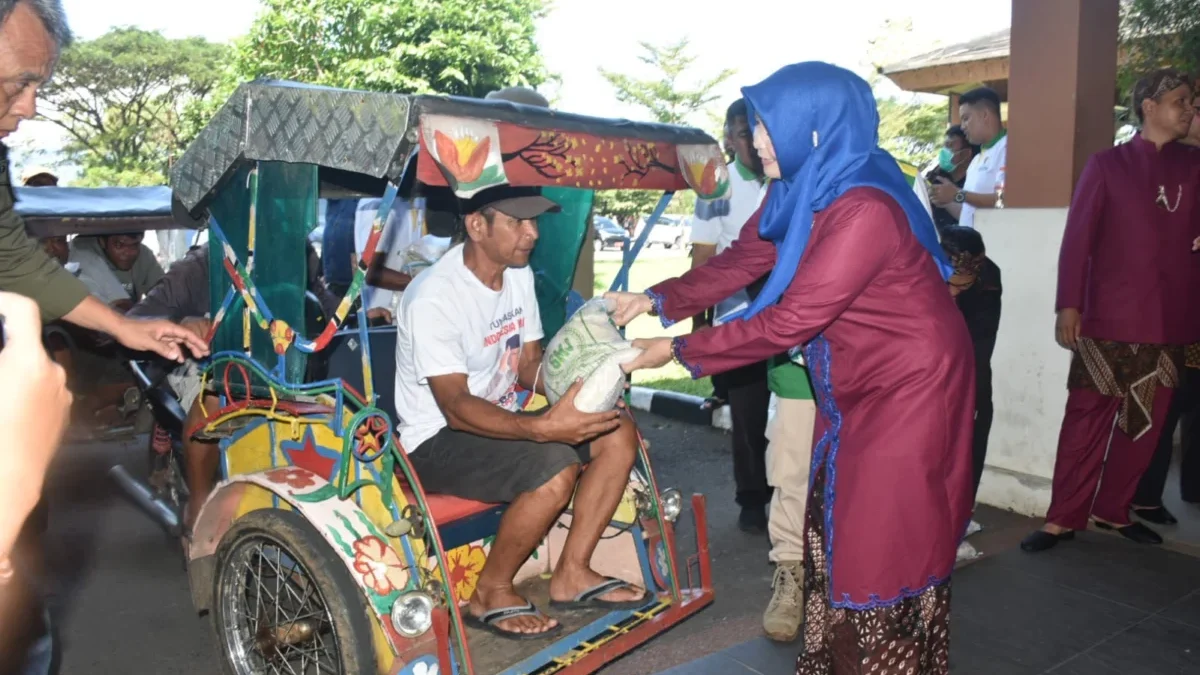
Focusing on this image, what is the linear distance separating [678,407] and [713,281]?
164 inches

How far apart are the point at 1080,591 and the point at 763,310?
2.47 m

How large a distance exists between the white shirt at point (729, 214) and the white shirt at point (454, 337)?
5.82 feet

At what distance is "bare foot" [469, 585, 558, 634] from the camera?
319 cm

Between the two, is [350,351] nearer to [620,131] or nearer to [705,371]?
[620,131]

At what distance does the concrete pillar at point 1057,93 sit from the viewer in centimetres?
484

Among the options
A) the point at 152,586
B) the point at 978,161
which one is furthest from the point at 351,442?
the point at 978,161

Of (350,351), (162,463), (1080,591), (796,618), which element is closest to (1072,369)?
(1080,591)

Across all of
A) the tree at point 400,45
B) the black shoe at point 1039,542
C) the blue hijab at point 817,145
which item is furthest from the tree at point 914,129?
the blue hijab at point 817,145

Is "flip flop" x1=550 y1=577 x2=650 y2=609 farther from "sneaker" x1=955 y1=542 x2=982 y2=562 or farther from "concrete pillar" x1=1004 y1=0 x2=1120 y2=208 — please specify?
"concrete pillar" x1=1004 y1=0 x2=1120 y2=208

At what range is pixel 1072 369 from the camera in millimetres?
4605

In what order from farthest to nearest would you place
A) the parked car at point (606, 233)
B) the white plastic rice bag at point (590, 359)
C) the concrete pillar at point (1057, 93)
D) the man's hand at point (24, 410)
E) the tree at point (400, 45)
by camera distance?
the parked car at point (606, 233)
the tree at point (400, 45)
the concrete pillar at point (1057, 93)
the white plastic rice bag at point (590, 359)
the man's hand at point (24, 410)

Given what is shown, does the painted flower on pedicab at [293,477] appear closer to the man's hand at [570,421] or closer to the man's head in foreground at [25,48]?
the man's hand at [570,421]

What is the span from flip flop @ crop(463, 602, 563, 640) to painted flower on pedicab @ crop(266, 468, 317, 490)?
743mm

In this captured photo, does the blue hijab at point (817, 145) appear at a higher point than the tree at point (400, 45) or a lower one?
lower
